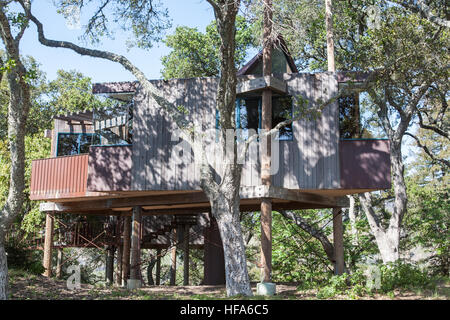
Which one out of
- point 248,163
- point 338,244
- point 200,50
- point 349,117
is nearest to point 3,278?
point 248,163

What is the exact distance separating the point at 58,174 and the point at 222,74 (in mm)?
8280

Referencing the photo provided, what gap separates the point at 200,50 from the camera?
1064 inches

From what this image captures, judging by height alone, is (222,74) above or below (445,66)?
below

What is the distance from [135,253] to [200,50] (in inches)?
566

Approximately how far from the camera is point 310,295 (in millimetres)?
12883

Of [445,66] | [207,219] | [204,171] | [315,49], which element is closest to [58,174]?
[207,219]

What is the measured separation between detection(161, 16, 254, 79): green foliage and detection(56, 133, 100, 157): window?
8.18 meters

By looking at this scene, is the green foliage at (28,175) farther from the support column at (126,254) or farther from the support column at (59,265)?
the support column at (126,254)

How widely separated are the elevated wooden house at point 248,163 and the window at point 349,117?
0.03 m

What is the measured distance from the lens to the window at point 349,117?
1474cm

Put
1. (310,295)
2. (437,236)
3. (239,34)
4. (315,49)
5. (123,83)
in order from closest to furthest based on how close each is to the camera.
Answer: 1. (310,295)
2. (123,83)
3. (437,236)
4. (315,49)
5. (239,34)

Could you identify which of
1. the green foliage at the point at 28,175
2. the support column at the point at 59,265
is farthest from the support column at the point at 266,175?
the green foliage at the point at 28,175

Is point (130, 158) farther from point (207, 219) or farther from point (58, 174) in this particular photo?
point (207, 219)

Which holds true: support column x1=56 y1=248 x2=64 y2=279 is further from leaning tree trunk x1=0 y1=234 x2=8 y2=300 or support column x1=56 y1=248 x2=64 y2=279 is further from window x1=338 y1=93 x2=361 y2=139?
window x1=338 y1=93 x2=361 y2=139
